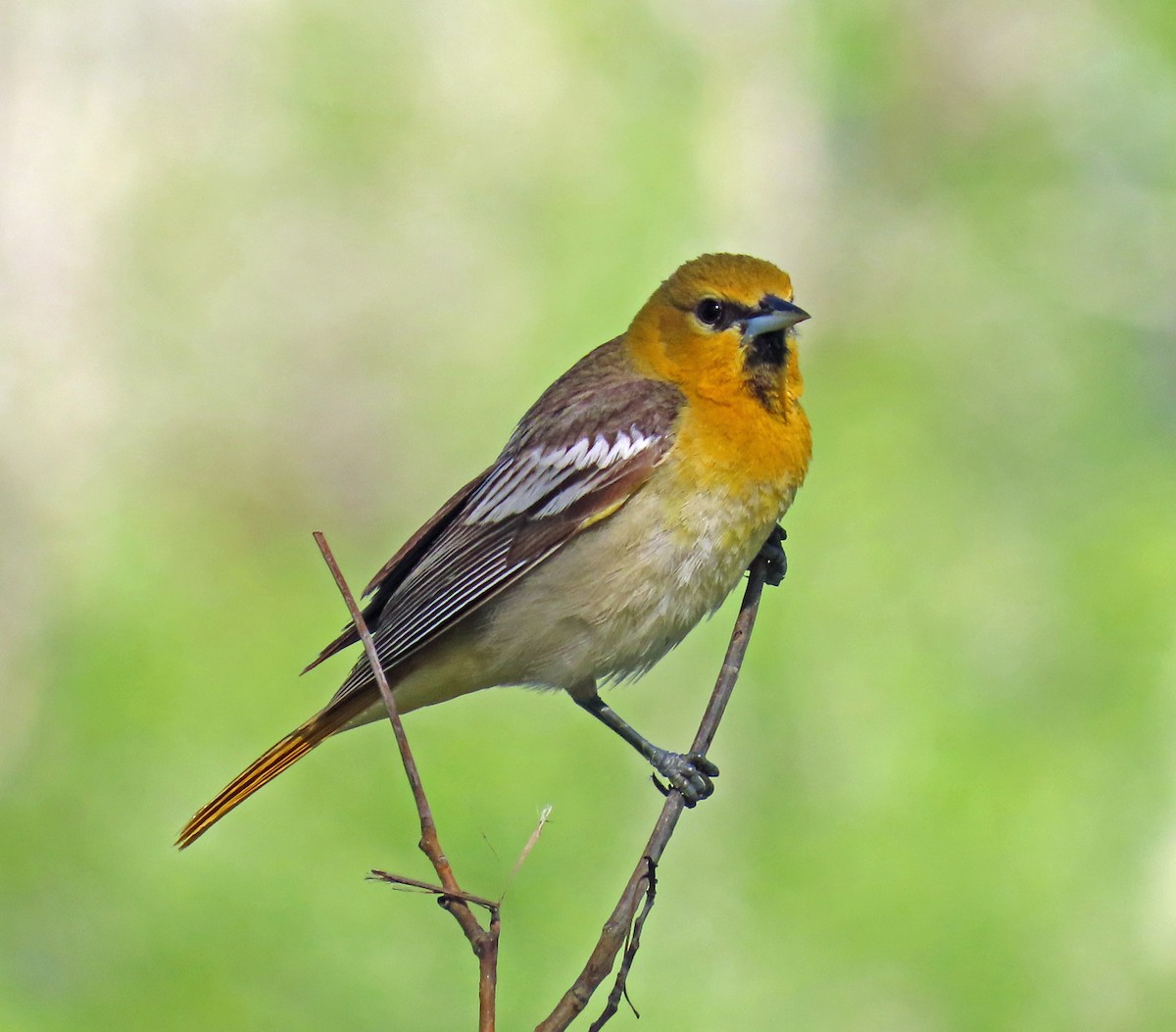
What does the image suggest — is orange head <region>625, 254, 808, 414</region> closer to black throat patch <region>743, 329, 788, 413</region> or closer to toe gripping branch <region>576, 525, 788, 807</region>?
black throat patch <region>743, 329, 788, 413</region>

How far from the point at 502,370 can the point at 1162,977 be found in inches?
125

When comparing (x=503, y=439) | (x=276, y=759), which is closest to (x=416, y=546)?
(x=276, y=759)

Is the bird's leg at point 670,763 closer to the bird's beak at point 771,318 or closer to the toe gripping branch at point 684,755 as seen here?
the toe gripping branch at point 684,755

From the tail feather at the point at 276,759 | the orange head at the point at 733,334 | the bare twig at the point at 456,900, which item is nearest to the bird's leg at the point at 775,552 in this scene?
the orange head at the point at 733,334

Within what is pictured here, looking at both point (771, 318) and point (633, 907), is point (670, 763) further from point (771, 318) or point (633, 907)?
point (633, 907)

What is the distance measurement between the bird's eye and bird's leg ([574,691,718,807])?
875 millimetres

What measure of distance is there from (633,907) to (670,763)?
136 centimetres

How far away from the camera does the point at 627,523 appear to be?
9.91 feet

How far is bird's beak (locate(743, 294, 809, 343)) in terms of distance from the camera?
297 centimetres

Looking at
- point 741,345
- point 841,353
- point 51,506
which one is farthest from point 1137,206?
point 51,506

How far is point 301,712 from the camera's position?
4.78 m

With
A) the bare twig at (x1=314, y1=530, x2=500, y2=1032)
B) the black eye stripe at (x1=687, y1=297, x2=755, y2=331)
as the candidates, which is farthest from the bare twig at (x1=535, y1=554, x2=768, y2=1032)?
the black eye stripe at (x1=687, y1=297, x2=755, y2=331)

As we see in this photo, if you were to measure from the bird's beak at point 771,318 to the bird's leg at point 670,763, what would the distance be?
2.80 ft

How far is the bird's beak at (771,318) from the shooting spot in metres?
2.97
